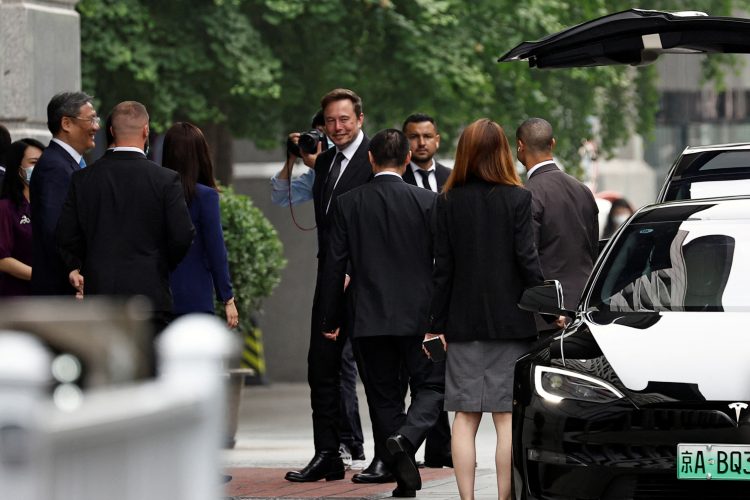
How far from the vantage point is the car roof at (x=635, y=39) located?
10852 millimetres

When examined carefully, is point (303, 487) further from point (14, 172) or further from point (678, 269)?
point (678, 269)

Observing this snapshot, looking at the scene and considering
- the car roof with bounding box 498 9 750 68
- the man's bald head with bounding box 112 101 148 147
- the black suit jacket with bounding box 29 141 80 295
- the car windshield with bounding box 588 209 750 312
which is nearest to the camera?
the car windshield with bounding box 588 209 750 312

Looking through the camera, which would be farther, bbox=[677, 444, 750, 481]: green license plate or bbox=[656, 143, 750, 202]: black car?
bbox=[656, 143, 750, 202]: black car

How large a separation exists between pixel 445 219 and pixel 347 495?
1.70 meters

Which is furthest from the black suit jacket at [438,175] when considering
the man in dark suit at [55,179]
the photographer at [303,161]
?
the man in dark suit at [55,179]

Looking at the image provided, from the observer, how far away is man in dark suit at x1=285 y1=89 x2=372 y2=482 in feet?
33.5

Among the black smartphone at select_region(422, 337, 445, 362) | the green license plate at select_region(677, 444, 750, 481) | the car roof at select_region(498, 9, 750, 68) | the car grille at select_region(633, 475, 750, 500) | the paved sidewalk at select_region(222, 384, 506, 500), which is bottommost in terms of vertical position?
the paved sidewalk at select_region(222, 384, 506, 500)

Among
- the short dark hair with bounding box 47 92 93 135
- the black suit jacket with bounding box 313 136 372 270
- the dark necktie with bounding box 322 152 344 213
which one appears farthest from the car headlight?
the dark necktie with bounding box 322 152 344 213

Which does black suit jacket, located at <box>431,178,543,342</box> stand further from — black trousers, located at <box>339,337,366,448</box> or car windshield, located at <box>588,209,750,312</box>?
black trousers, located at <box>339,337,366,448</box>

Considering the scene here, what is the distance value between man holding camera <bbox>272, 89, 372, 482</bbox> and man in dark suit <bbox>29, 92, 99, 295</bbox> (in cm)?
164

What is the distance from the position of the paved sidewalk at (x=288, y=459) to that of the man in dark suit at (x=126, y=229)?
1.55m

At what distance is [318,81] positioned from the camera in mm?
18422

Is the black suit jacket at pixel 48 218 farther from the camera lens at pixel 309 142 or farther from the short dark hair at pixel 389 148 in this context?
the camera lens at pixel 309 142

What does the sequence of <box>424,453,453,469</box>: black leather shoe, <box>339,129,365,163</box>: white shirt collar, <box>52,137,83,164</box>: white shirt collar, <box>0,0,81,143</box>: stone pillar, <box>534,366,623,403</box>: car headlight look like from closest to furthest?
1. <box>534,366,623,403</box>: car headlight
2. <box>52,137,83,164</box>: white shirt collar
3. <box>339,129,365,163</box>: white shirt collar
4. <box>424,453,453,469</box>: black leather shoe
5. <box>0,0,81,143</box>: stone pillar
